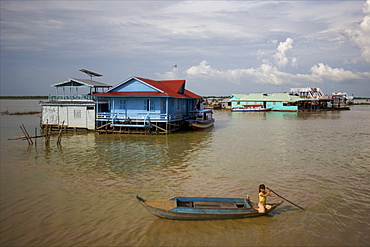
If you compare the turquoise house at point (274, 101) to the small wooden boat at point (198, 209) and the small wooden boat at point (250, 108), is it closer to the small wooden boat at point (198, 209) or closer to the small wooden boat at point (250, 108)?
the small wooden boat at point (250, 108)

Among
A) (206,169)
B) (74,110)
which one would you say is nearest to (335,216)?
(206,169)

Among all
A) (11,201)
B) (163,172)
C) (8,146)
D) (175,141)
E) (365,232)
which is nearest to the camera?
(365,232)

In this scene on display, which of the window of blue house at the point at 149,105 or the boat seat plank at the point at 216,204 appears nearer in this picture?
the boat seat plank at the point at 216,204

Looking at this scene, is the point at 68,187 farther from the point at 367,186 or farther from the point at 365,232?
the point at 367,186

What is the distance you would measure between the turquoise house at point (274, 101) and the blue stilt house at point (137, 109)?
42.4 m

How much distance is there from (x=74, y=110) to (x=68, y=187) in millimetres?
18890

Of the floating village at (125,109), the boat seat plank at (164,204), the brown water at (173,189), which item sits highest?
the floating village at (125,109)

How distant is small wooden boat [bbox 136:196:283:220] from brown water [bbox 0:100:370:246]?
23 centimetres

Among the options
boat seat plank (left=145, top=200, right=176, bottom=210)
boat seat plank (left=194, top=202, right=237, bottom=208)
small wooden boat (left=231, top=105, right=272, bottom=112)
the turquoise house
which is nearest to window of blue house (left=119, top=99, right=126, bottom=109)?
boat seat plank (left=145, top=200, right=176, bottom=210)

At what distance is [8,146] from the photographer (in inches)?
Result: 806

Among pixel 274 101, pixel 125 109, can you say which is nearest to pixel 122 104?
pixel 125 109

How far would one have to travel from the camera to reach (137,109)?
87.8 ft

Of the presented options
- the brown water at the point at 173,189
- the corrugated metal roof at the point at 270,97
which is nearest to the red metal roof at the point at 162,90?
the brown water at the point at 173,189

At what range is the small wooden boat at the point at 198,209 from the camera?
838 cm
